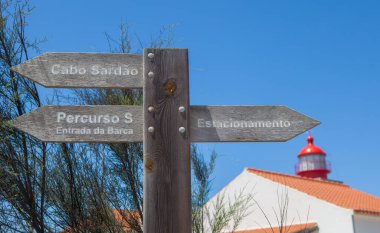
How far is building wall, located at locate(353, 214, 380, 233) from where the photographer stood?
1794 cm

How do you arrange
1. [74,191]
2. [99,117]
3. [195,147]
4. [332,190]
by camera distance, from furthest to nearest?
[332,190] → [195,147] → [74,191] → [99,117]

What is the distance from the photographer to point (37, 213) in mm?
6566

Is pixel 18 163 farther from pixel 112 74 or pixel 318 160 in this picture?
pixel 318 160

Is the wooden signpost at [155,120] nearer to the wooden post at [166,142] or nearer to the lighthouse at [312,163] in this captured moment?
the wooden post at [166,142]

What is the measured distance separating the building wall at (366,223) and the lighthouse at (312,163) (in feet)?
39.8

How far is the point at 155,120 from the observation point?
2.98m

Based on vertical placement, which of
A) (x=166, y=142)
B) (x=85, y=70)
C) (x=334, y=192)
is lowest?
(x=166, y=142)

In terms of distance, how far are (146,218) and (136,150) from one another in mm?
4463

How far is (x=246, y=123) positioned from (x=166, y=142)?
55 cm

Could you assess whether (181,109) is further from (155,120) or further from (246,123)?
(246,123)

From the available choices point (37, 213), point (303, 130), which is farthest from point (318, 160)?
point (303, 130)

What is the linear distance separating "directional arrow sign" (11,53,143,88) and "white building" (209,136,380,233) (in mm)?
12607

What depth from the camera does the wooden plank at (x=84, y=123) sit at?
3031mm

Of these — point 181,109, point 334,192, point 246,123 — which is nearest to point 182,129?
point 181,109
